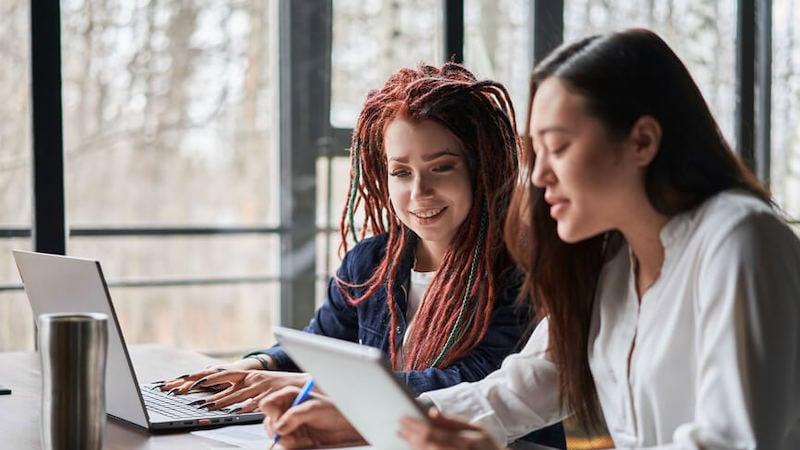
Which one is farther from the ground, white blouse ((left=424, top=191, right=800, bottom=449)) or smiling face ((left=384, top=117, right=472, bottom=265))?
smiling face ((left=384, top=117, right=472, bottom=265))

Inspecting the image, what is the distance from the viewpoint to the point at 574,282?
139cm

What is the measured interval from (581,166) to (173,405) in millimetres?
789

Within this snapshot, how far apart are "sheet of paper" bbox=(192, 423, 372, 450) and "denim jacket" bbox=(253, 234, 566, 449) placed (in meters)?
0.26

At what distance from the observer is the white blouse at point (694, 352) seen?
104 centimetres

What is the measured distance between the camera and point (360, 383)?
1.04 m

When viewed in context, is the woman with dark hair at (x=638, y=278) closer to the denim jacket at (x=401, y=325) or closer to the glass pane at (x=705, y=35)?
the denim jacket at (x=401, y=325)

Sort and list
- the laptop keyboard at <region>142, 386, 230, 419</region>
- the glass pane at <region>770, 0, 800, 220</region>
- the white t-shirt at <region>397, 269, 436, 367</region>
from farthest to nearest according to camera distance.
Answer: the glass pane at <region>770, 0, 800, 220</region> → the white t-shirt at <region>397, 269, 436, 367</region> → the laptop keyboard at <region>142, 386, 230, 419</region>

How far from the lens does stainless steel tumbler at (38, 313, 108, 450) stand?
114 cm

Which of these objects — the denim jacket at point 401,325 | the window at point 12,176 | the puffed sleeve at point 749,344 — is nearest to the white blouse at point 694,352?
the puffed sleeve at point 749,344

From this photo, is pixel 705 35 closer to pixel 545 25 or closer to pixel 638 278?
pixel 545 25

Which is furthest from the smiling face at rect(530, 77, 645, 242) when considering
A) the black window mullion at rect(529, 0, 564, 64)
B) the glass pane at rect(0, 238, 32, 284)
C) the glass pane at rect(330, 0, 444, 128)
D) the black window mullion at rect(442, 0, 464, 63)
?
the glass pane at rect(0, 238, 32, 284)

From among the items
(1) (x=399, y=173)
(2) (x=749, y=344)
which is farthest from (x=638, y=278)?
(1) (x=399, y=173)

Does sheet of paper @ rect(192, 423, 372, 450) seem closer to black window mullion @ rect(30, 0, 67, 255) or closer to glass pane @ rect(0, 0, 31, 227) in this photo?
black window mullion @ rect(30, 0, 67, 255)

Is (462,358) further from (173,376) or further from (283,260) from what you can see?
(283,260)
